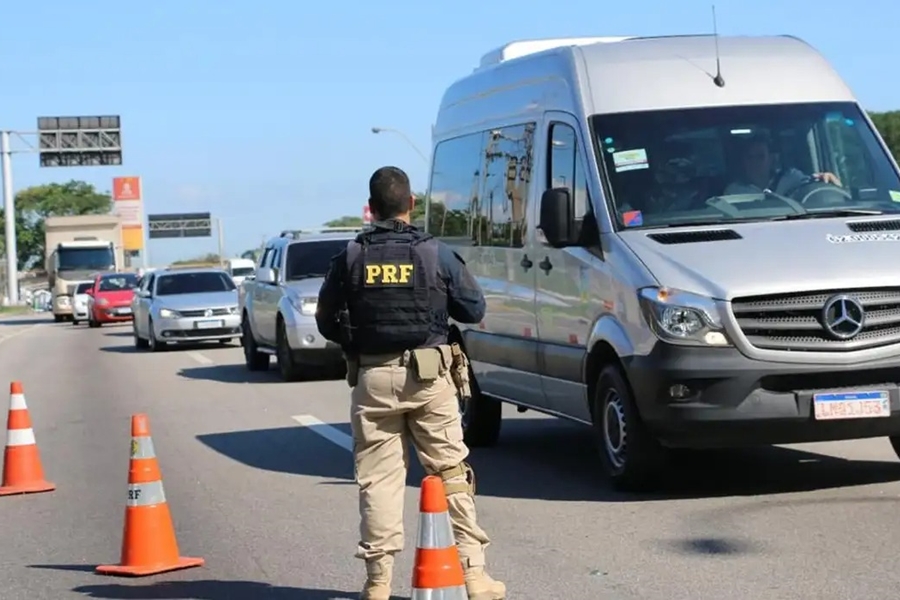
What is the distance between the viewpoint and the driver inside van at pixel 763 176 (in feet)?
32.2

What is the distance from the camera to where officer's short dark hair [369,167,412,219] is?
6609mm

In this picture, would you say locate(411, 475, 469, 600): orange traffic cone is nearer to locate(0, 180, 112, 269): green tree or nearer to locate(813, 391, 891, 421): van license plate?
locate(813, 391, 891, 421): van license plate

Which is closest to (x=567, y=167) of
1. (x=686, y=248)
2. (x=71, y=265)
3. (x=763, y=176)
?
(x=763, y=176)

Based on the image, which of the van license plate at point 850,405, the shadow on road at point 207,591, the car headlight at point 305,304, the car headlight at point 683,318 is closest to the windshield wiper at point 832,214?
the car headlight at point 683,318

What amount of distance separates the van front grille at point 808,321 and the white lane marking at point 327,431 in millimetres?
4813

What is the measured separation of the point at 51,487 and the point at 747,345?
16.9 ft

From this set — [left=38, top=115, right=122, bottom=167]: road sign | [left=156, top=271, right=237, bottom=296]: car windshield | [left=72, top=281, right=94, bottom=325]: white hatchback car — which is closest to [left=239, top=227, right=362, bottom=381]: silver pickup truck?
[left=156, top=271, right=237, bottom=296]: car windshield

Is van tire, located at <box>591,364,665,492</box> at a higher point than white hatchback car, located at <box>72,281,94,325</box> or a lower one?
higher

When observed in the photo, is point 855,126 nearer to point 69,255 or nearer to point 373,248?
point 373,248

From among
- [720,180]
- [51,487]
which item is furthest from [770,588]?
[51,487]

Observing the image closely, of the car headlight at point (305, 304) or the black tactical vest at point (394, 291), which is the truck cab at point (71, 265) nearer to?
the car headlight at point (305, 304)

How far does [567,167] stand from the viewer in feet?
33.8

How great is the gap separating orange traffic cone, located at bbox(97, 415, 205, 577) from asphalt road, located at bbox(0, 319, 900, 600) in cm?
9

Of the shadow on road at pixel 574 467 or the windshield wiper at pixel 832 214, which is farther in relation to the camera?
the shadow on road at pixel 574 467
